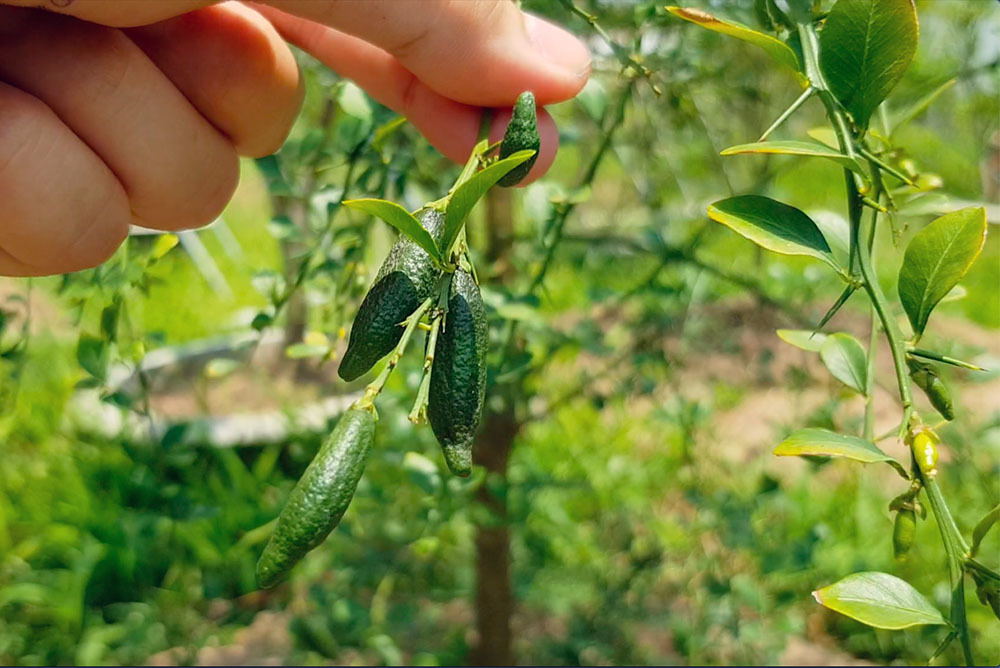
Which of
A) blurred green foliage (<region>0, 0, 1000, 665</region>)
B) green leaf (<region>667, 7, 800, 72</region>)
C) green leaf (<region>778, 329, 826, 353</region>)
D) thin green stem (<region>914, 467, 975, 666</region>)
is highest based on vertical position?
green leaf (<region>667, 7, 800, 72</region>)

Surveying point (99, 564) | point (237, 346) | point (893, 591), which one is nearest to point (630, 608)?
point (237, 346)

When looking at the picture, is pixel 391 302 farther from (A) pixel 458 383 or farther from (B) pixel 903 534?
(B) pixel 903 534

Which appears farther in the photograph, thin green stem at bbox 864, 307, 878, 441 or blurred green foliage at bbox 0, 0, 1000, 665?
blurred green foliage at bbox 0, 0, 1000, 665

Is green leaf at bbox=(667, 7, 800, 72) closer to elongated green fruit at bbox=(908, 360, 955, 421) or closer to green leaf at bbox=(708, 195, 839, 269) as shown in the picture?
green leaf at bbox=(708, 195, 839, 269)

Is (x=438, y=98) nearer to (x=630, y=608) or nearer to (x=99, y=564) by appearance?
(x=630, y=608)

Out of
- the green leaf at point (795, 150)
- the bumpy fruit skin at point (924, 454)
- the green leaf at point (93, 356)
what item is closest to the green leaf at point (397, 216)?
the green leaf at point (795, 150)

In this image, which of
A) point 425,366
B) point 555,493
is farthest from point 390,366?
point 555,493

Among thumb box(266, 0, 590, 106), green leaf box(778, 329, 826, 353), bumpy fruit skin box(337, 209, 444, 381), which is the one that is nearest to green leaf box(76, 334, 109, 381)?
thumb box(266, 0, 590, 106)
